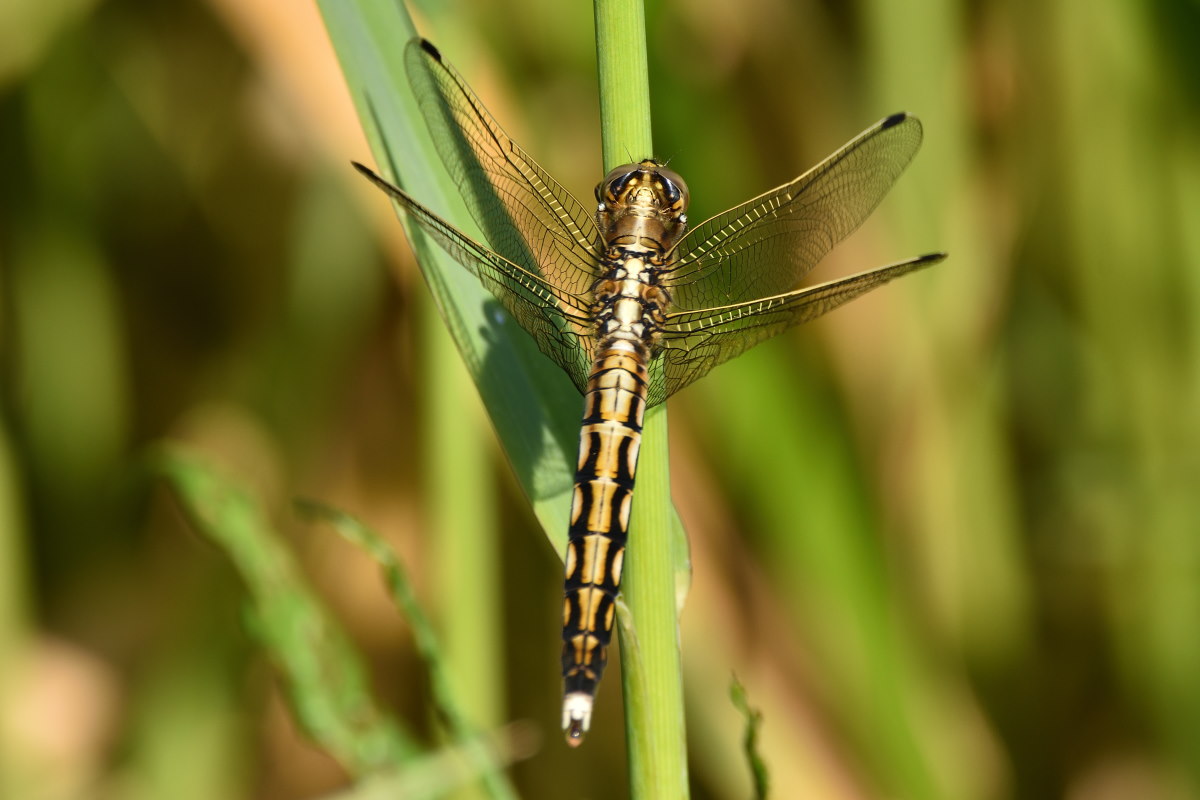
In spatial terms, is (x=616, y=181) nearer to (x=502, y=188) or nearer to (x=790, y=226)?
(x=502, y=188)

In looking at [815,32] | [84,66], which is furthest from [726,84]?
[84,66]

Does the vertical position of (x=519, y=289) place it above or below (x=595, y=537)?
above

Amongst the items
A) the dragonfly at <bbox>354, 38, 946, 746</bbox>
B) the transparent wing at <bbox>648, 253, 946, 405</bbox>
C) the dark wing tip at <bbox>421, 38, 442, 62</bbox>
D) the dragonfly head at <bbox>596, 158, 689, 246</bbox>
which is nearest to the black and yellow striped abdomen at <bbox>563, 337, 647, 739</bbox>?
the dragonfly at <bbox>354, 38, 946, 746</bbox>

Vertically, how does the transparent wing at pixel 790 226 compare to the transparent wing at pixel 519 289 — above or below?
above

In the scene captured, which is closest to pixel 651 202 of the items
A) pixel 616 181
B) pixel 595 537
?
pixel 616 181

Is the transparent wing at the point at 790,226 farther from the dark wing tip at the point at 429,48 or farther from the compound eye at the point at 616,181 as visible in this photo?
the dark wing tip at the point at 429,48

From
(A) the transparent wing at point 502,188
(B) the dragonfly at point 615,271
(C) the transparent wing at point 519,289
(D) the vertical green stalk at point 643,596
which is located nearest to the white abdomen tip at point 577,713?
(B) the dragonfly at point 615,271
